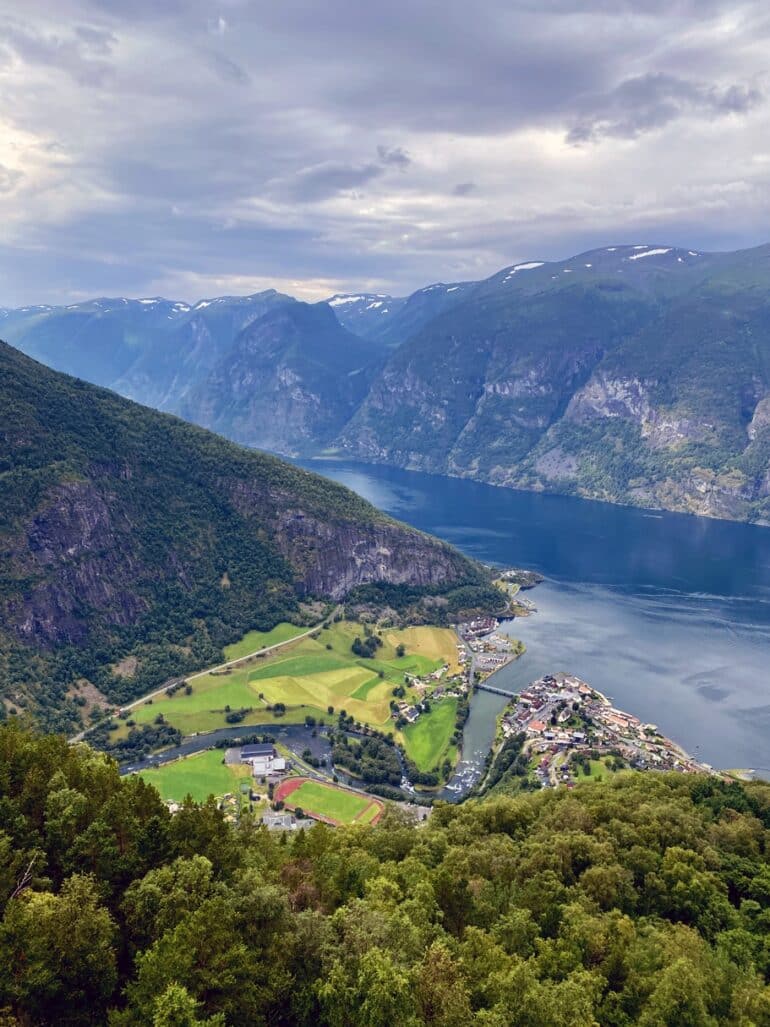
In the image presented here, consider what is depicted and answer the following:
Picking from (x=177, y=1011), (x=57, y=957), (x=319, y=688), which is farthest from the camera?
(x=319, y=688)

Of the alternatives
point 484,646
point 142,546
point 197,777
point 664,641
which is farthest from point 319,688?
point 664,641

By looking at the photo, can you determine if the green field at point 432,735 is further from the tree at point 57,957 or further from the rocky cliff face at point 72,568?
the tree at point 57,957

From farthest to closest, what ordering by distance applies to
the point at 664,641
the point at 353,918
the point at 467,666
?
the point at 664,641 < the point at 467,666 < the point at 353,918

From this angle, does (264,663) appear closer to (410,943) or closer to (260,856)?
(260,856)

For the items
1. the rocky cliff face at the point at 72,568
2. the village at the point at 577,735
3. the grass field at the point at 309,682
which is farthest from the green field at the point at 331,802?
the rocky cliff face at the point at 72,568

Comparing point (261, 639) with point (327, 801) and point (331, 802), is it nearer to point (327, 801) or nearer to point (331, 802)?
point (327, 801)

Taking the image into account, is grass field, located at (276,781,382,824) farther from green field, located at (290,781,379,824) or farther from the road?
the road

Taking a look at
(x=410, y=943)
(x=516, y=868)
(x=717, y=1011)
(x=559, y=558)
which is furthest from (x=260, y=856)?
(x=559, y=558)
